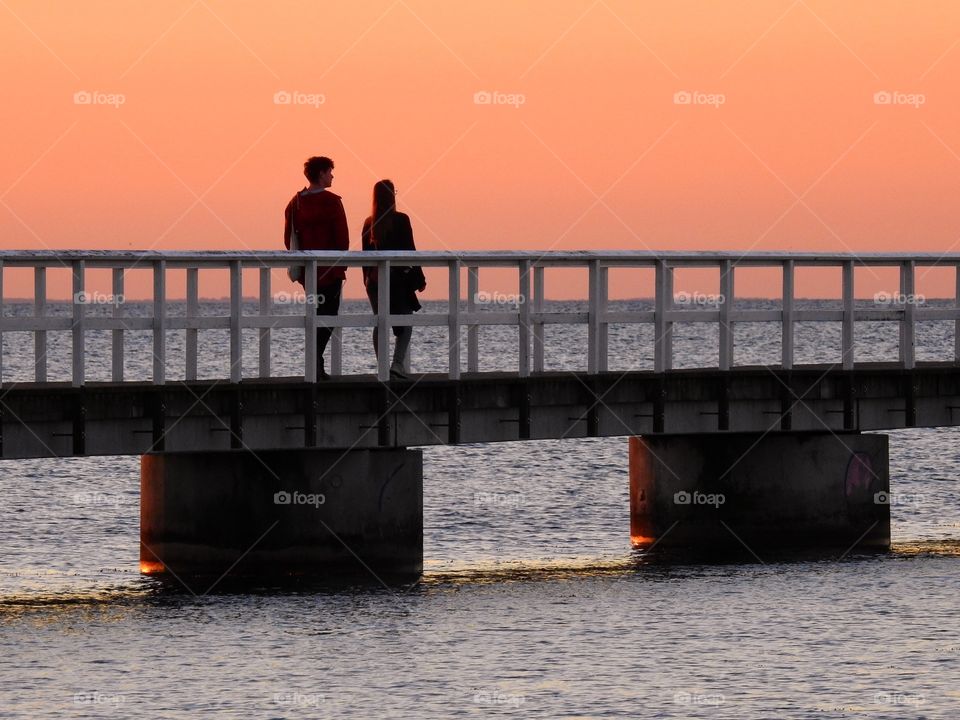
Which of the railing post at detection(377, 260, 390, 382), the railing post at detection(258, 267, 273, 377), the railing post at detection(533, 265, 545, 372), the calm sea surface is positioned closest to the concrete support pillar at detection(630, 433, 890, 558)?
the calm sea surface

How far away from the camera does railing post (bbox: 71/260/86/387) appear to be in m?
16.8

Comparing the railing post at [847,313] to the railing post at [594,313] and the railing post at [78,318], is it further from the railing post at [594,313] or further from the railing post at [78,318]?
the railing post at [78,318]

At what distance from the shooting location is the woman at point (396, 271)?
18.7m

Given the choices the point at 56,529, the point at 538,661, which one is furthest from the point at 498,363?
the point at 538,661


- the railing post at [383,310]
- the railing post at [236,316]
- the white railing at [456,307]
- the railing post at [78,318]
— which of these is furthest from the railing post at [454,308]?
the railing post at [78,318]

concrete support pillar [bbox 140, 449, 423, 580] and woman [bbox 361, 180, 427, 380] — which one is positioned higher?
woman [bbox 361, 180, 427, 380]

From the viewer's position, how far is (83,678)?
1427cm

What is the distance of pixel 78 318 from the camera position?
17.0 meters

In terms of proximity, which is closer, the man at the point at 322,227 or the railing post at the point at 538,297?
→ the man at the point at 322,227

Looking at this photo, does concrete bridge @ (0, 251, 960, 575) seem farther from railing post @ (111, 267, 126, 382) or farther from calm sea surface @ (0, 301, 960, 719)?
calm sea surface @ (0, 301, 960, 719)

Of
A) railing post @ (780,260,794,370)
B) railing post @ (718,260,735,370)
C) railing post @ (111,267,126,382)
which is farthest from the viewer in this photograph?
railing post @ (780,260,794,370)

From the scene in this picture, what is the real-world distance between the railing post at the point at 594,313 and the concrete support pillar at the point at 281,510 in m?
2.28

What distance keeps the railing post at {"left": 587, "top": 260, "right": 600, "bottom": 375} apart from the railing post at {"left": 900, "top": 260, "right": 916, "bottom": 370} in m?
4.12

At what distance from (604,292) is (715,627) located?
4.67 m
